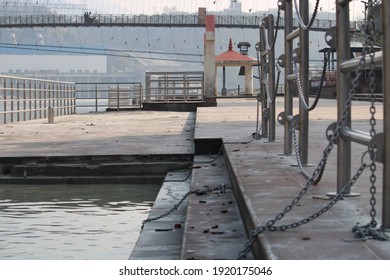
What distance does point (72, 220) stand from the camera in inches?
213

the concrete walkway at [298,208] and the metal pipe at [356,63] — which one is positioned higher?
the metal pipe at [356,63]

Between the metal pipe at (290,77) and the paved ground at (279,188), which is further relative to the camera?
the metal pipe at (290,77)

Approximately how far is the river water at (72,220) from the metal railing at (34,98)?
8429 mm

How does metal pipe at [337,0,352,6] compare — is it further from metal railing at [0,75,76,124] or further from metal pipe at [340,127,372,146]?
metal railing at [0,75,76,124]

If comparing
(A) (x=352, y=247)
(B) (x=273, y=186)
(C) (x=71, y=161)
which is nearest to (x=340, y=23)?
(B) (x=273, y=186)

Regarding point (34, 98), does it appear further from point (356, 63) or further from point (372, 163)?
point (372, 163)

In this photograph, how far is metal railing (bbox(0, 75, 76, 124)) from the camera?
16.6 metres

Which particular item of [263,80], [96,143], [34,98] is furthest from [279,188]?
[34,98]

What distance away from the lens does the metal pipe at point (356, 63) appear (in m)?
2.97

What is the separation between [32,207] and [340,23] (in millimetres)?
3123

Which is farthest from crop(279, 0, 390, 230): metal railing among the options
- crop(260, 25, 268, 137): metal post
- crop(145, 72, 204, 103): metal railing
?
crop(145, 72, 204, 103): metal railing

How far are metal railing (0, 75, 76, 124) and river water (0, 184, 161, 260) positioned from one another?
27.7 ft

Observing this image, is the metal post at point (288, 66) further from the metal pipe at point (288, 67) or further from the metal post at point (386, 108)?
the metal post at point (386, 108)

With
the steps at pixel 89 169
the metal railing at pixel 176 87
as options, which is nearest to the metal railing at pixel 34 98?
the metal railing at pixel 176 87
